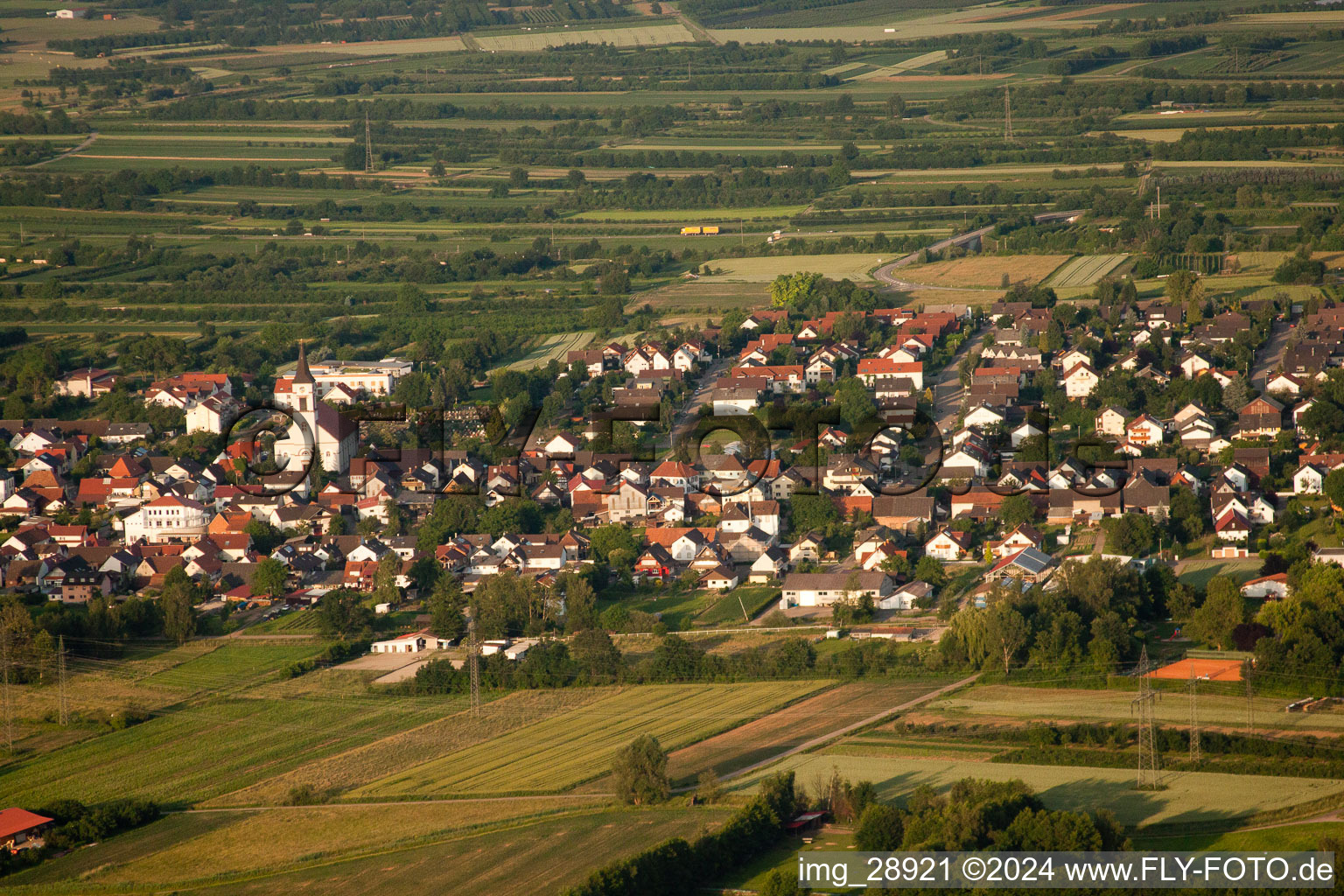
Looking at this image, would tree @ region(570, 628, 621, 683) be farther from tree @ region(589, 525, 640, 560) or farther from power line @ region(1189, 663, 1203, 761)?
power line @ region(1189, 663, 1203, 761)

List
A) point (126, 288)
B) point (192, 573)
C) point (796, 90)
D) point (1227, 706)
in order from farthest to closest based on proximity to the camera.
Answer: point (796, 90)
point (126, 288)
point (192, 573)
point (1227, 706)

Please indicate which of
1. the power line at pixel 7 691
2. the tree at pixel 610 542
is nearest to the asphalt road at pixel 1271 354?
the tree at pixel 610 542

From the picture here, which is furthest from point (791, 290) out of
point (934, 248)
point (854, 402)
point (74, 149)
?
point (74, 149)

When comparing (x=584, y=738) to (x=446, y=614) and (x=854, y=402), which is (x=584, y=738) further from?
(x=854, y=402)

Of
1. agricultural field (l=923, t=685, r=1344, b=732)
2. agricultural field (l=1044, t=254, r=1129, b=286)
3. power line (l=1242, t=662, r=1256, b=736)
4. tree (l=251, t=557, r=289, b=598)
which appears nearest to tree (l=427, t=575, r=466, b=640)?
tree (l=251, t=557, r=289, b=598)

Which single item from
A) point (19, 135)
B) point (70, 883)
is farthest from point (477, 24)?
point (70, 883)

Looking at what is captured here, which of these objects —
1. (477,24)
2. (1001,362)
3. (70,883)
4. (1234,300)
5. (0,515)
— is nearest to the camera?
(70,883)

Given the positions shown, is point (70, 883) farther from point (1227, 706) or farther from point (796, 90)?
point (796, 90)
